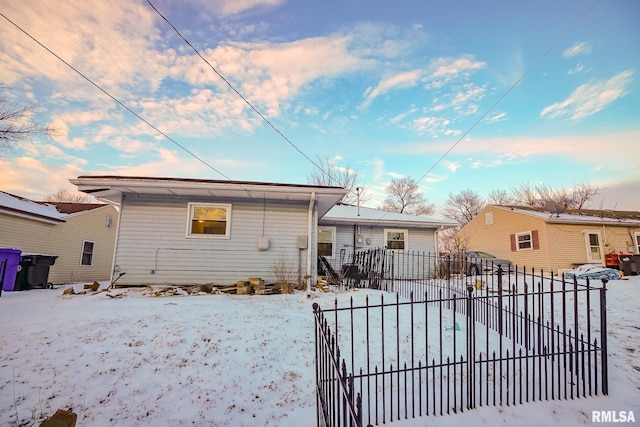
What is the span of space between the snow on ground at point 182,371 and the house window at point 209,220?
12.1 ft

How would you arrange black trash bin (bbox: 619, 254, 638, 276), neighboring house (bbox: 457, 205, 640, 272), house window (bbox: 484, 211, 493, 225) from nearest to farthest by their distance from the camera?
1. black trash bin (bbox: 619, 254, 638, 276)
2. neighboring house (bbox: 457, 205, 640, 272)
3. house window (bbox: 484, 211, 493, 225)

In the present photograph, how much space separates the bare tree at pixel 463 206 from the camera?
4144 cm

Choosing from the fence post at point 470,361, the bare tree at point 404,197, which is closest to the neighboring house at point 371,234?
the fence post at point 470,361

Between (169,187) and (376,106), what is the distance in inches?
352

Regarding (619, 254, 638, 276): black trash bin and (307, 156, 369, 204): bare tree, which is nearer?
(619, 254, 638, 276): black trash bin

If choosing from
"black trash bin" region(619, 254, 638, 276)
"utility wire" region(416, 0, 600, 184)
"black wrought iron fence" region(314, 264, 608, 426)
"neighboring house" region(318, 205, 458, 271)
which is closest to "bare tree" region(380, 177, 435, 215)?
"neighboring house" region(318, 205, 458, 271)

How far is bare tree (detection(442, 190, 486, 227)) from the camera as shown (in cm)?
4144

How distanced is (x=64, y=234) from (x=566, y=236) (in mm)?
27117

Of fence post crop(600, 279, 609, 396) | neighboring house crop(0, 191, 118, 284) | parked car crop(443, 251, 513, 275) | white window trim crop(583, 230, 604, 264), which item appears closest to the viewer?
fence post crop(600, 279, 609, 396)

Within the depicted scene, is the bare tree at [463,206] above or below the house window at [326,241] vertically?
above

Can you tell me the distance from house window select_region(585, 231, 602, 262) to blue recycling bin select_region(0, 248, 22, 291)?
85.1 feet

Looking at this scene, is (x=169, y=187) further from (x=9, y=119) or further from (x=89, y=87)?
(x=9, y=119)

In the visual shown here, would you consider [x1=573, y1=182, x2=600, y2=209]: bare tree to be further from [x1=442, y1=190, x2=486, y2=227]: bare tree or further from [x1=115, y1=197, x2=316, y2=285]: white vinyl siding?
[x1=115, y1=197, x2=316, y2=285]: white vinyl siding

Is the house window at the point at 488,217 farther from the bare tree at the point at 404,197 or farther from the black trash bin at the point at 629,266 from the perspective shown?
the bare tree at the point at 404,197
